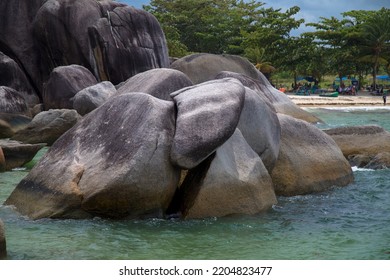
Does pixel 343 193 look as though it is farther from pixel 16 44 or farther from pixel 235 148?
pixel 16 44

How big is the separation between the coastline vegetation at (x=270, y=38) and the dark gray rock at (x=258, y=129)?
102 ft

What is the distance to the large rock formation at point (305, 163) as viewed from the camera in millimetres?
9867

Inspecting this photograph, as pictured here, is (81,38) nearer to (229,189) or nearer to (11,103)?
(11,103)

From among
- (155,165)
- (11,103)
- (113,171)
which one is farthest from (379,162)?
(11,103)

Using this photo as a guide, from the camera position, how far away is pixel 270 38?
4700 cm

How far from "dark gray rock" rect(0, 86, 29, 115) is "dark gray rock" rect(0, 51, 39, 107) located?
255cm

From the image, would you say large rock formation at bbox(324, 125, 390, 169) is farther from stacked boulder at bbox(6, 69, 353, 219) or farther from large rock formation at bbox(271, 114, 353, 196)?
stacked boulder at bbox(6, 69, 353, 219)

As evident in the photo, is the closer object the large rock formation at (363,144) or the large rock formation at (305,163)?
the large rock formation at (305,163)

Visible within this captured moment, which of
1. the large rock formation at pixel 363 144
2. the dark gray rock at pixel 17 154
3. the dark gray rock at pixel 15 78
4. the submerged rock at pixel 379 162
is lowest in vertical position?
the submerged rock at pixel 379 162

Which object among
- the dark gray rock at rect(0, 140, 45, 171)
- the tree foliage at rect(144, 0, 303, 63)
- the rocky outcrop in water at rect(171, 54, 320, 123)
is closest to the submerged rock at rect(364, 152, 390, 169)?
the dark gray rock at rect(0, 140, 45, 171)

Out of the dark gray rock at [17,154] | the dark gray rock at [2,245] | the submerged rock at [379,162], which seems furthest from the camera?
the submerged rock at [379,162]

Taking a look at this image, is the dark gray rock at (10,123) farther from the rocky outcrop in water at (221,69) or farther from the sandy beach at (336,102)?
the sandy beach at (336,102)

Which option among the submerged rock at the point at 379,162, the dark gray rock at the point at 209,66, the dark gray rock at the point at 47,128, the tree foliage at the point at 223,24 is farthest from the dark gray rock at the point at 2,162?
the tree foliage at the point at 223,24
